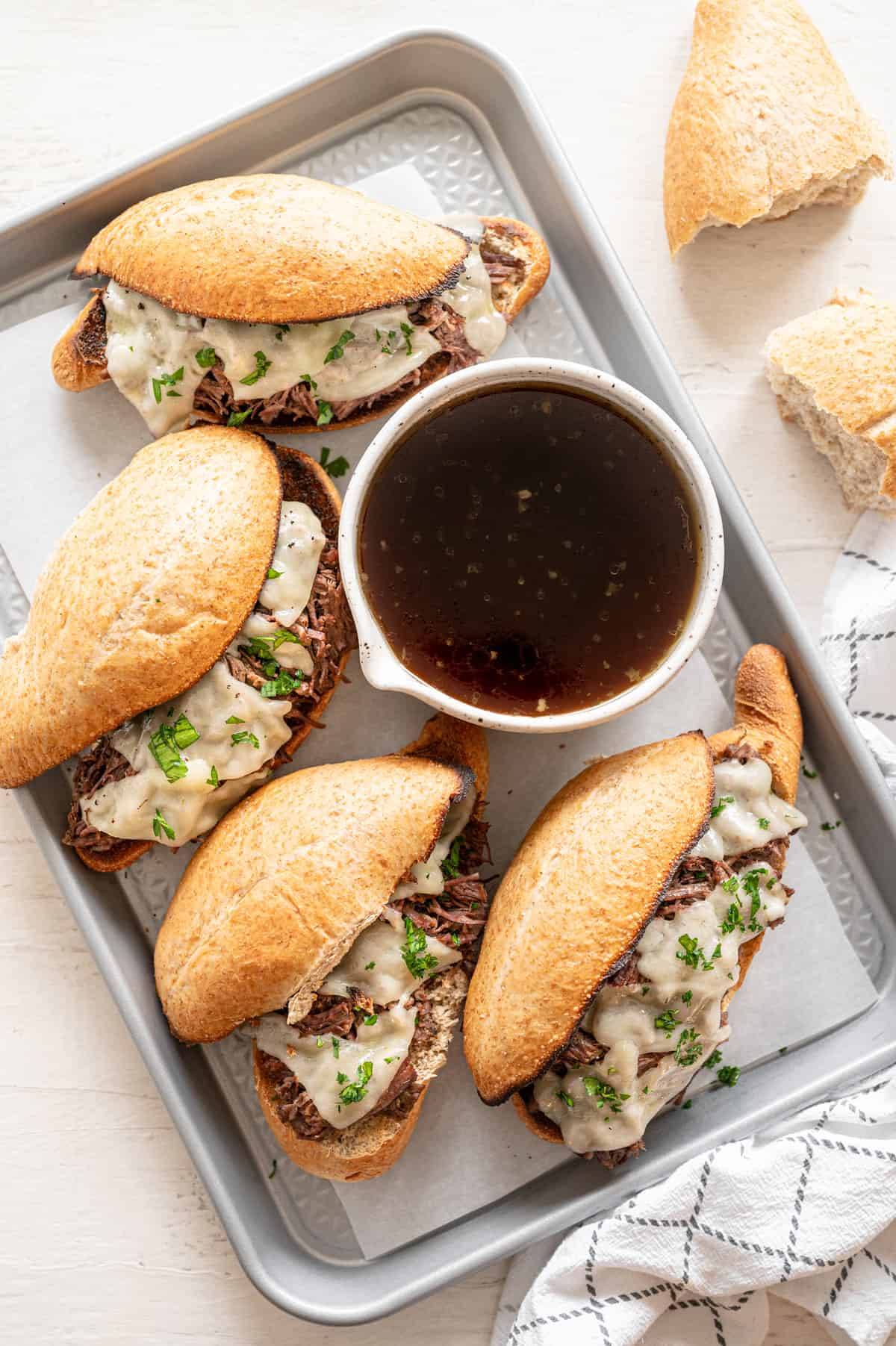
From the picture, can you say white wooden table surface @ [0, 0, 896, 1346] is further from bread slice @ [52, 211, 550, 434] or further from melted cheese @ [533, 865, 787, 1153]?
melted cheese @ [533, 865, 787, 1153]

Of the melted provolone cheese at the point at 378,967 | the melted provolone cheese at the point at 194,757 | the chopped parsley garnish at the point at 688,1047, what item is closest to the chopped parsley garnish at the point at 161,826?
the melted provolone cheese at the point at 194,757

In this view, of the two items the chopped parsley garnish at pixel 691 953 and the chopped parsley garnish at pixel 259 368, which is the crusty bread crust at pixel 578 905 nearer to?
the chopped parsley garnish at pixel 691 953

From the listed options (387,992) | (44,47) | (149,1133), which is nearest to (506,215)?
(44,47)

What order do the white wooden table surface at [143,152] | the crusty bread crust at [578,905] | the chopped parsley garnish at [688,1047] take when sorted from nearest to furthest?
the crusty bread crust at [578,905], the chopped parsley garnish at [688,1047], the white wooden table surface at [143,152]

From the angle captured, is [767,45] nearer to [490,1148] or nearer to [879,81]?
[879,81]

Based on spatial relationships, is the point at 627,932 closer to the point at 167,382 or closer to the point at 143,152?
the point at 167,382

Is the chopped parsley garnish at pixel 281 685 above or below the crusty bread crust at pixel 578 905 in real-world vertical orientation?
above

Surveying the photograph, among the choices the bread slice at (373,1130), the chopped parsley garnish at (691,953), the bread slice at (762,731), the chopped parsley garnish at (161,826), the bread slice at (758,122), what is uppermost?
the bread slice at (758,122)
